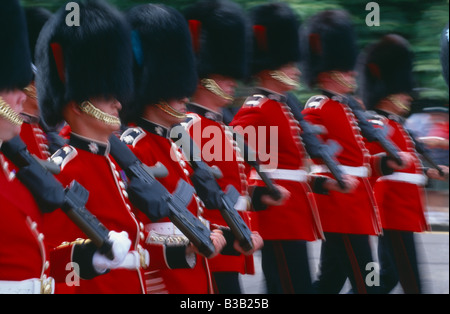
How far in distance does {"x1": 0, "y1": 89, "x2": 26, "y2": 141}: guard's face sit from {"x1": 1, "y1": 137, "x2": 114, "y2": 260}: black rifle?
0.05 m

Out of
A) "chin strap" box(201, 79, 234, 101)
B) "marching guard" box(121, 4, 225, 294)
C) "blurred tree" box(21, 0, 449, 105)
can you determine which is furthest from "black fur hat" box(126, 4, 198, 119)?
"blurred tree" box(21, 0, 449, 105)

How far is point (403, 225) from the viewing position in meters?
4.96

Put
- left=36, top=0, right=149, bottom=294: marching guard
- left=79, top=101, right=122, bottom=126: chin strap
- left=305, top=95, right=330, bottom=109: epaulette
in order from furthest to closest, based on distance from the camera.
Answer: left=305, top=95, right=330, bottom=109: epaulette < left=79, top=101, right=122, bottom=126: chin strap < left=36, top=0, right=149, bottom=294: marching guard

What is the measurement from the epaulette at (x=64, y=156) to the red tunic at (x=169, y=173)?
343 millimetres

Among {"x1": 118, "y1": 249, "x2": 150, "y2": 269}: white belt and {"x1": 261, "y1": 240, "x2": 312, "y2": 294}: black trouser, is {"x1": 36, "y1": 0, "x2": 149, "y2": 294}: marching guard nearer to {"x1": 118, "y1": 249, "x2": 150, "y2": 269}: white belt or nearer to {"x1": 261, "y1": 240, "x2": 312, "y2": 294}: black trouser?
{"x1": 118, "y1": 249, "x2": 150, "y2": 269}: white belt

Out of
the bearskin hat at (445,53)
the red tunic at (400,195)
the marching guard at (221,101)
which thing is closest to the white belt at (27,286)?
the marching guard at (221,101)

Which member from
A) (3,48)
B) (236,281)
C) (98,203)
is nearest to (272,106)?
(236,281)

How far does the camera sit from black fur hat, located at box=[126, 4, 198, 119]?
336cm

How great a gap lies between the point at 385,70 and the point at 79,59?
284cm

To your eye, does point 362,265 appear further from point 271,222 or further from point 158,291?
point 158,291

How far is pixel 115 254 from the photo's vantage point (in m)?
2.63

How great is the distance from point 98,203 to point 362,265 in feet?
6.87

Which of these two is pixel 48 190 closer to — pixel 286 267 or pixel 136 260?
pixel 136 260
